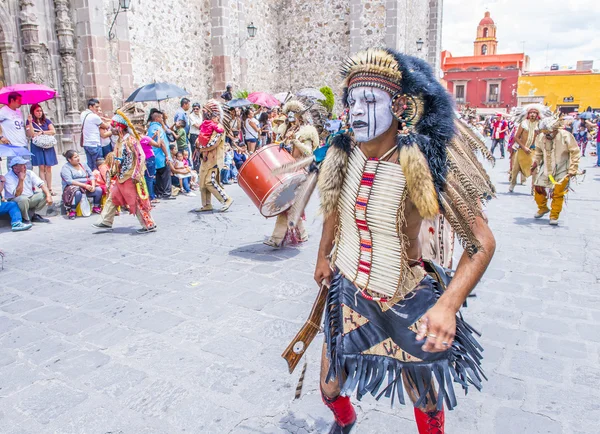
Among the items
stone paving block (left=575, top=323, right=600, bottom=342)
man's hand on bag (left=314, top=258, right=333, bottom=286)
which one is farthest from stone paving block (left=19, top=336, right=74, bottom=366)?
stone paving block (left=575, top=323, right=600, bottom=342)

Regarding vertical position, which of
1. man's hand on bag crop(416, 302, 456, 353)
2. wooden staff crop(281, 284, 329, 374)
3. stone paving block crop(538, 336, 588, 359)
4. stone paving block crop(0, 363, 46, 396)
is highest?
man's hand on bag crop(416, 302, 456, 353)

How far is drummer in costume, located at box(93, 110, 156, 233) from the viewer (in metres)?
6.92

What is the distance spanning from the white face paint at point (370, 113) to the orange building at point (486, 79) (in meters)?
50.4

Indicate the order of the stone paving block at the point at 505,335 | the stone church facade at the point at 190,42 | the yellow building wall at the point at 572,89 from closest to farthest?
the stone paving block at the point at 505,335
the stone church facade at the point at 190,42
the yellow building wall at the point at 572,89

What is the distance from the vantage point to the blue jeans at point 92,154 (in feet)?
31.4

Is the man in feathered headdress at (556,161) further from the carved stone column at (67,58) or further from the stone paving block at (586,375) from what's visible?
the carved stone column at (67,58)

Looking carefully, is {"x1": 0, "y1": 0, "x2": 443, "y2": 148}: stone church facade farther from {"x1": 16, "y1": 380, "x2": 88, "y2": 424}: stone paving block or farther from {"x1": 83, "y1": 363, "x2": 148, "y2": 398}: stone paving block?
{"x1": 16, "y1": 380, "x2": 88, "y2": 424}: stone paving block

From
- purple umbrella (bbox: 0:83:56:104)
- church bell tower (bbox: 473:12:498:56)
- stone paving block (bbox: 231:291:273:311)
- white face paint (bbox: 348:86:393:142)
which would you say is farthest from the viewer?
church bell tower (bbox: 473:12:498:56)

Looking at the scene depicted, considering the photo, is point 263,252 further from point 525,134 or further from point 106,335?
point 525,134

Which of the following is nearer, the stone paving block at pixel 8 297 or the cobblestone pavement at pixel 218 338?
the cobblestone pavement at pixel 218 338

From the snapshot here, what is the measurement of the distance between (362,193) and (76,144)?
12.0 m

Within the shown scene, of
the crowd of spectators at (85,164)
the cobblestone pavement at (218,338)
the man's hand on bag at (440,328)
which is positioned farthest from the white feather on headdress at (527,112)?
the man's hand on bag at (440,328)

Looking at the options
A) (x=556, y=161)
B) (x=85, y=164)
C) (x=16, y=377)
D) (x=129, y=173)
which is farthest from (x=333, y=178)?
(x=85, y=164)

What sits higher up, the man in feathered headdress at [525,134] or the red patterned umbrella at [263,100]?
the red patterned umbrella at [263,100]
